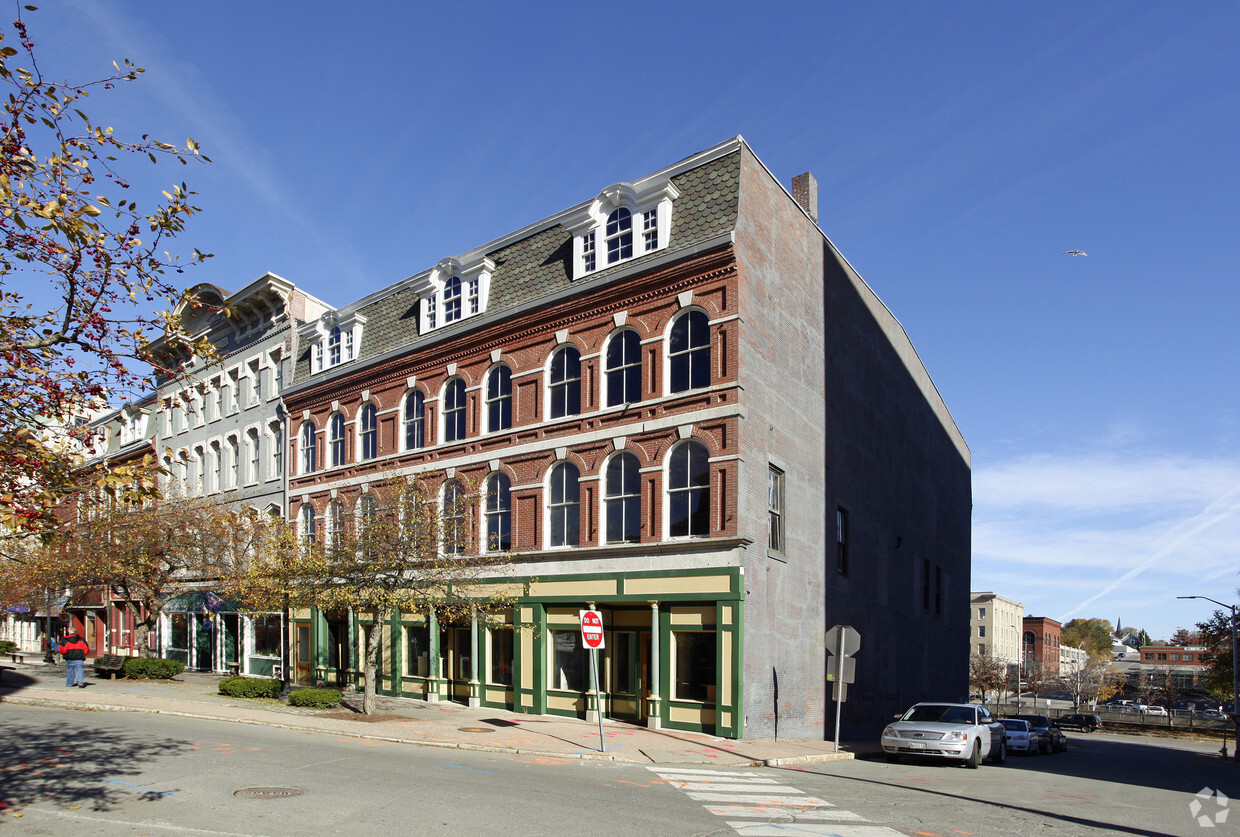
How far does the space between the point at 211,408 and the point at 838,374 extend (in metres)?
28.9

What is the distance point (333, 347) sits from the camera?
34.8 m

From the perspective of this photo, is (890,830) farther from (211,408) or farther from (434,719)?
(211,408)

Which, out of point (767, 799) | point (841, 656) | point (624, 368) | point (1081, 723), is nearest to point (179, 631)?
point (624, 368)

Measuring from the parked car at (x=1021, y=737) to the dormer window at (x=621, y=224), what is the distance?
60.7 feet

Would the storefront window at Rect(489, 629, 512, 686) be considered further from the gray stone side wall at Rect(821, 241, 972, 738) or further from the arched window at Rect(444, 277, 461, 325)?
the arched window at Rect(444, 277, 461, 325)

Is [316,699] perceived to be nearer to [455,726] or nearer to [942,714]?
[455,726]

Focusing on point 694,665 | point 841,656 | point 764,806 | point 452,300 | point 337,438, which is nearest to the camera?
point 764,806

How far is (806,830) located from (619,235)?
17.4 meters

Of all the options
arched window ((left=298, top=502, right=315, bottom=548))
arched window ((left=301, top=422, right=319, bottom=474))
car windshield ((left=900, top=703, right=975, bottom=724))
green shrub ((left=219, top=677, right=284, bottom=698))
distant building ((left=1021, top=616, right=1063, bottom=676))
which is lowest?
distant building ((left=1021, top=616, right=1063, bottom=676))

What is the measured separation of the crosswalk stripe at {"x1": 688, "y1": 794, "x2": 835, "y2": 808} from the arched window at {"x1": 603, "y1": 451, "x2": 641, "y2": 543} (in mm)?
10280

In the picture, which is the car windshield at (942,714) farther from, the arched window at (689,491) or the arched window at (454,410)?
the arched window at (454,410)

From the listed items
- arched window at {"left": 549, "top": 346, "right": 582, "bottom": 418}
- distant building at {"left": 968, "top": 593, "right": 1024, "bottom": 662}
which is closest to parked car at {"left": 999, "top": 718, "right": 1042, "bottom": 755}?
arched window at {"left": 549, "top": 346, "right": 582, "bottom": 418}

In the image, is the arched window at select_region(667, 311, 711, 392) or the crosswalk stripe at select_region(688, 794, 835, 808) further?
the arched window at select_region(667, 311, 711, 392)

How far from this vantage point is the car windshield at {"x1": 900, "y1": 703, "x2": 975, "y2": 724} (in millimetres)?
20994
